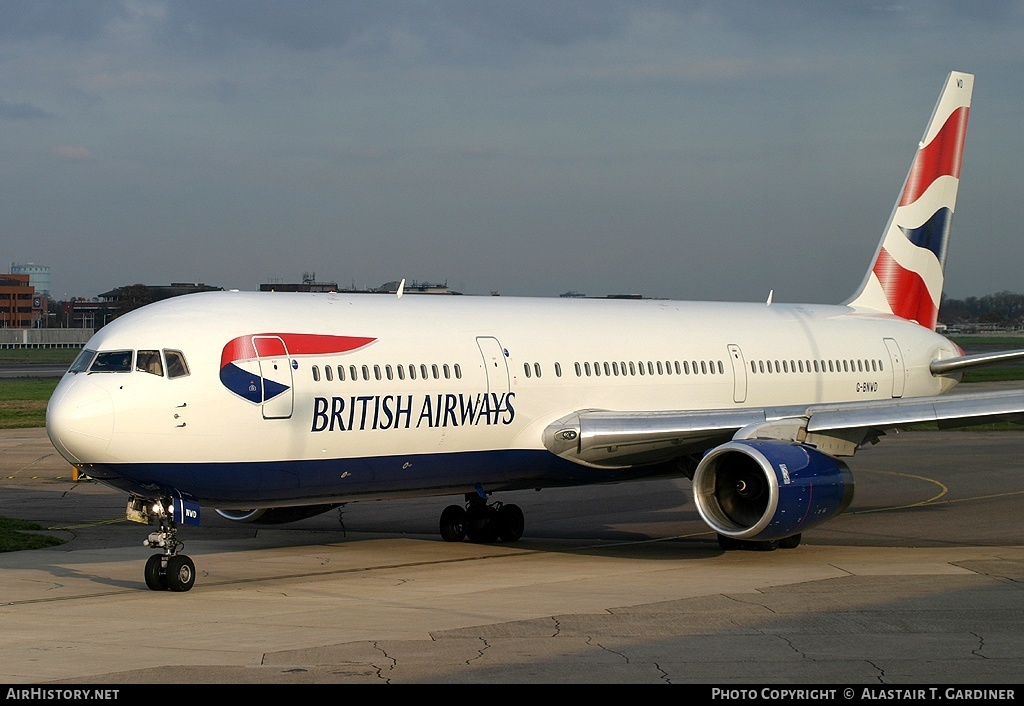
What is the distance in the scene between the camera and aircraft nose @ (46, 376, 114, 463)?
1633 centimetres

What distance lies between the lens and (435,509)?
28328 millimetres

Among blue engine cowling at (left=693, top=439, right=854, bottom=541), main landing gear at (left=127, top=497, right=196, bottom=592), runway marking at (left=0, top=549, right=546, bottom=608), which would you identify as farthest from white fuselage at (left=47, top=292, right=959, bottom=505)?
blue engine cowling at (left=693, top=439, right=854, bottom=541)

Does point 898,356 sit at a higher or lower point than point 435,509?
higher

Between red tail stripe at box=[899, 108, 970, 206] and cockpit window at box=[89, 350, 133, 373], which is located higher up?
red tail stripe at box=[899, 108, 970, 206]

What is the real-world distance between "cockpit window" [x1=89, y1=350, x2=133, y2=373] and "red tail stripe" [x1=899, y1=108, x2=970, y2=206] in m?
19.4

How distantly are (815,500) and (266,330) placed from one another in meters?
8.56

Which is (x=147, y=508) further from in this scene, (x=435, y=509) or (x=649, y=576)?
(x=435, y=509)

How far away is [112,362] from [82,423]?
112cm

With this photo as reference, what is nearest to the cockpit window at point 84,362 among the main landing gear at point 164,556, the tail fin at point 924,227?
the main landing gear at point 164,556

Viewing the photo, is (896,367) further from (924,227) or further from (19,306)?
(19,306)

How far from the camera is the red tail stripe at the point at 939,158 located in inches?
1176

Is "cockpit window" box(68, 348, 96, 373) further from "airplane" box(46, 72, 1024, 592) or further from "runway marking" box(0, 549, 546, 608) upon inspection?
"runway marking" box(0, 549, 546, 608)

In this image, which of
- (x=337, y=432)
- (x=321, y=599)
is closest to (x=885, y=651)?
(x=321, y=599)

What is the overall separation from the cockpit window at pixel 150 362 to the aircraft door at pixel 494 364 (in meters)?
5.44
